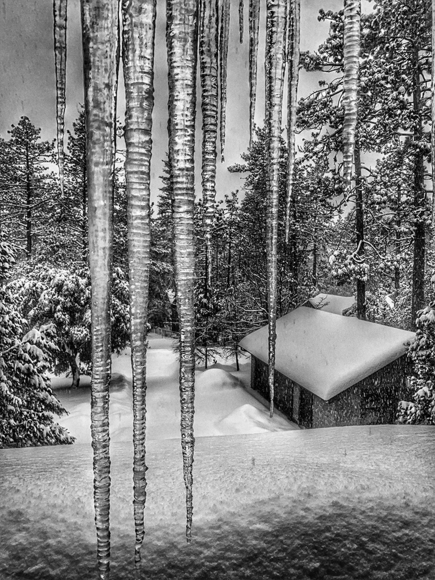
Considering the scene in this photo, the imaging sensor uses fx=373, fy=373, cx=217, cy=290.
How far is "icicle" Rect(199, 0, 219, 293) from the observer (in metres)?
1.39

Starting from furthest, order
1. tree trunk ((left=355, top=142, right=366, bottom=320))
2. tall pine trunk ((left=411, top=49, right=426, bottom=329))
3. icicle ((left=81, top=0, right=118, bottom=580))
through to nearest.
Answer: tree trunk ((left=355, top=142, right=366, bottom=320))
tall pine trunk ((left=411, top=49, right=426, bottom=329))
icicle ((left=81, top=0, right=118, bottom=580))

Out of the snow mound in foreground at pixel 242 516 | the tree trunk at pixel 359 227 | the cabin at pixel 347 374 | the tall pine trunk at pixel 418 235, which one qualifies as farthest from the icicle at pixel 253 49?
the tree trunk at pixel 359 227

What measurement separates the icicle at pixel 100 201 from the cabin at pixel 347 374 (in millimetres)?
10827

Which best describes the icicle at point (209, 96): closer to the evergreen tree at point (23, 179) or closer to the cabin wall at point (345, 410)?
the cabin wall at point (345, 410)

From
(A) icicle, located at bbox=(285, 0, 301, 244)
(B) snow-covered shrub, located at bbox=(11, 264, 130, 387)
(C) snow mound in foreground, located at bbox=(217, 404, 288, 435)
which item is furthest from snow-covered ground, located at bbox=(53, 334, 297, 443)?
(A) icicle, located at bbox=(285, 0, 301, 244)

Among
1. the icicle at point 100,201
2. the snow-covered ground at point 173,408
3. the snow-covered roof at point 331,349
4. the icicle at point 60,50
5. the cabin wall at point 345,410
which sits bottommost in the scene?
the snow-covered ground at point 173,408

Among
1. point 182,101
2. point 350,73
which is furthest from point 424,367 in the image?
point 182,101

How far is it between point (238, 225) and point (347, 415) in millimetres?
9327

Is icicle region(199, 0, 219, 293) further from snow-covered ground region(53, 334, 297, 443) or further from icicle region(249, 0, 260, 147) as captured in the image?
snow-covered ground region(53, 334, 297, 443)

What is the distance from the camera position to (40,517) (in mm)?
2311

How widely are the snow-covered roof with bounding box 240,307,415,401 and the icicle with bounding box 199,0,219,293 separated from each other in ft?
35.0

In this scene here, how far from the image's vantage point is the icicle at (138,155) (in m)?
1.09

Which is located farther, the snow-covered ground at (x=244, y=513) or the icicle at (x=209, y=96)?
the snow-covered ground at (x=244, y=513)

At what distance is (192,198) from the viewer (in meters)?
1.18
